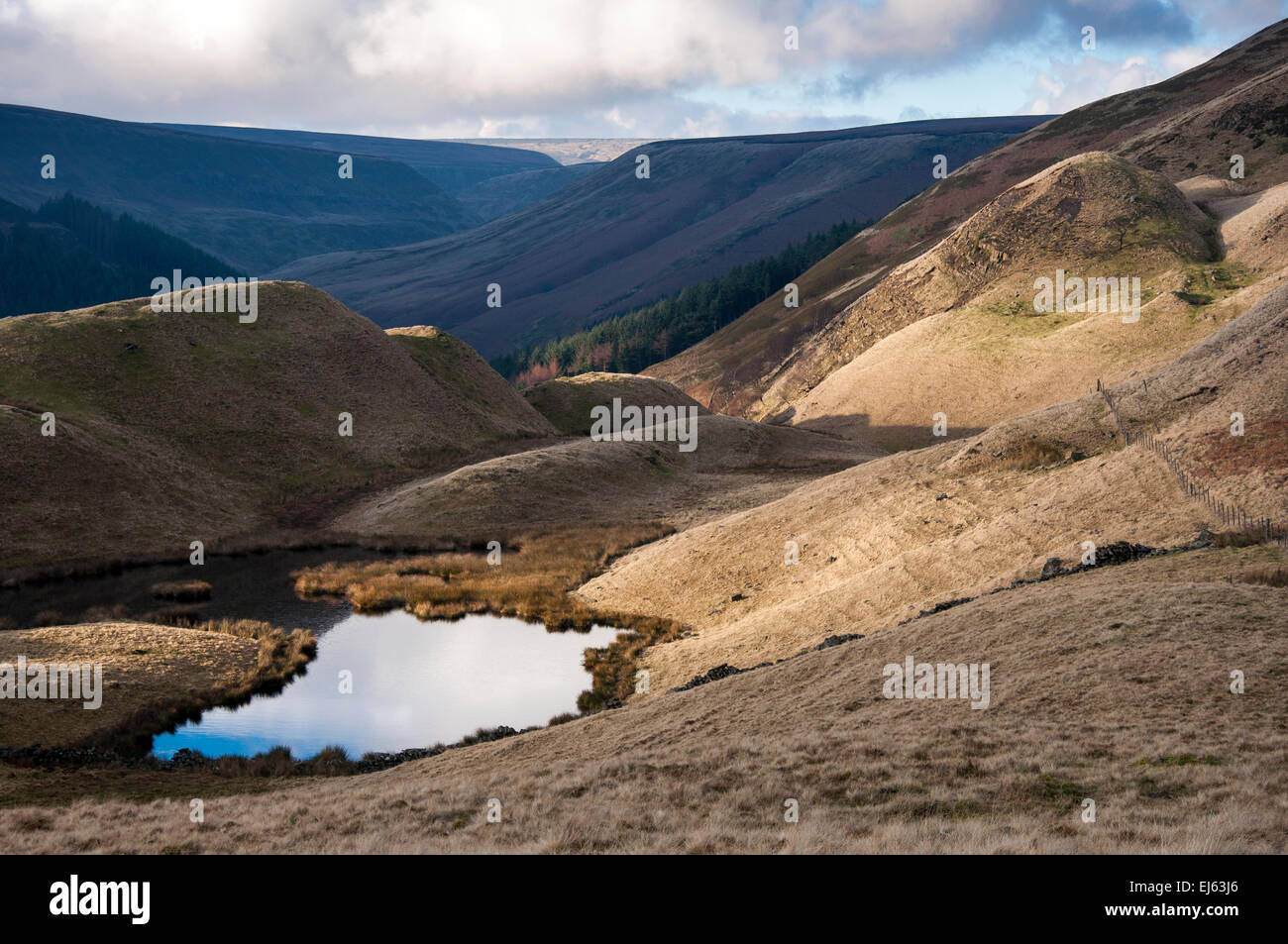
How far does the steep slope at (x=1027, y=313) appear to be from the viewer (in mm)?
69062

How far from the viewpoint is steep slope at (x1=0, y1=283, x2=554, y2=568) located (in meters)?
50.0

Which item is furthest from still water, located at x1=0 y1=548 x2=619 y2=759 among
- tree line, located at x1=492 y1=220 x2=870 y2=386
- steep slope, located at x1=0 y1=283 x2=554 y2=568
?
tree line, located at x1=492 y1=220 x2=870 y2=386

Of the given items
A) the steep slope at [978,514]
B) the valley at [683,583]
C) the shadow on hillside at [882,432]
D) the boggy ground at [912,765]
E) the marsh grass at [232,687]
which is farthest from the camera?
the shadow on hillside at [882,432]

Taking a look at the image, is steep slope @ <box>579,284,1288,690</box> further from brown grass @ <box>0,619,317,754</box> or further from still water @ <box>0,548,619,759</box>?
brown grass @ <box>0,619,317,754</box>

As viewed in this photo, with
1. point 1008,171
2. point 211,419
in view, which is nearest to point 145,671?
point 211,419

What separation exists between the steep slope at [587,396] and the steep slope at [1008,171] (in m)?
14.9

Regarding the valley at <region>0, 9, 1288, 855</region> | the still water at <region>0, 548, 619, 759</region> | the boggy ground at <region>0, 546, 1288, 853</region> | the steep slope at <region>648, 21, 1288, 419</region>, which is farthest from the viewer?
the steep slope at <region>648, 21, 1288, 419</region>

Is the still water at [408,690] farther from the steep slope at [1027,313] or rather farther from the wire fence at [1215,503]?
the steep slope at [1027,313]

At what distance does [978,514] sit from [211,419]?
185 ft

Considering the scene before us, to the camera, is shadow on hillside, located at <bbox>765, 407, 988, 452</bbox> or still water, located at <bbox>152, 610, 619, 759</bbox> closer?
still water, located at <bbox>152, 610, 619, 759</bbox>

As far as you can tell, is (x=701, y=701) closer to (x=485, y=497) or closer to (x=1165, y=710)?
(x=1165, y=710)

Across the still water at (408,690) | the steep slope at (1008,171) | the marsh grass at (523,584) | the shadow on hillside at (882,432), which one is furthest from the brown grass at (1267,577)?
the steep slope at (1008,171)

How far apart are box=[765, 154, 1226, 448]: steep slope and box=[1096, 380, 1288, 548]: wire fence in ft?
128
